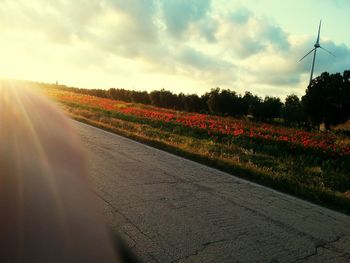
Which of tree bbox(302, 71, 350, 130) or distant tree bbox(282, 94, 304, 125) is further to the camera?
distant tree bbox(282, 94, 304, 125)

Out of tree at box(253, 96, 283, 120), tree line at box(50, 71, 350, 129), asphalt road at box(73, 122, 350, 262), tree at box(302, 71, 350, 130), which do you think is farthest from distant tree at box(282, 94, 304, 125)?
asphalt road at box(73, 122, 350, 262)

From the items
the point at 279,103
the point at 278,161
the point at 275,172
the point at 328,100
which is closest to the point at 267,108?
the point at 279,103

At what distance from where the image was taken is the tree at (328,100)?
42.3m

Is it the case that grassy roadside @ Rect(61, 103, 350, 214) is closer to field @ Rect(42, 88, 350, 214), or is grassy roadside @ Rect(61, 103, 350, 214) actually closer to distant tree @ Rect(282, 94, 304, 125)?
field @ Rect(42, 88, 350, 214)

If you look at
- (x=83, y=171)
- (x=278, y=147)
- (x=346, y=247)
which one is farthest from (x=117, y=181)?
(x=278, y=147)

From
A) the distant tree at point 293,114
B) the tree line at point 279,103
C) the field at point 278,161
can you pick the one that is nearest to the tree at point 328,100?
the tree line at point 279,103

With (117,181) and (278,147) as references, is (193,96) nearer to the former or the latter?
(278,147)

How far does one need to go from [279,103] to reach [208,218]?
170ft

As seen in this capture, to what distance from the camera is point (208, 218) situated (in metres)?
5.67

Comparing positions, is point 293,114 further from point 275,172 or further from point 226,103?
point 275,172

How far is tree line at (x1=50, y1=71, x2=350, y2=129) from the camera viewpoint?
4291cm

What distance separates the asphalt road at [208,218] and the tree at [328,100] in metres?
37.0

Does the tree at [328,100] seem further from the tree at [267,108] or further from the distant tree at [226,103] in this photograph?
the distant tree at [226,103]

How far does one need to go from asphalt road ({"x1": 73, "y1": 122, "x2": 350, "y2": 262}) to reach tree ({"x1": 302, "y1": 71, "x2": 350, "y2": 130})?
1458 inches
